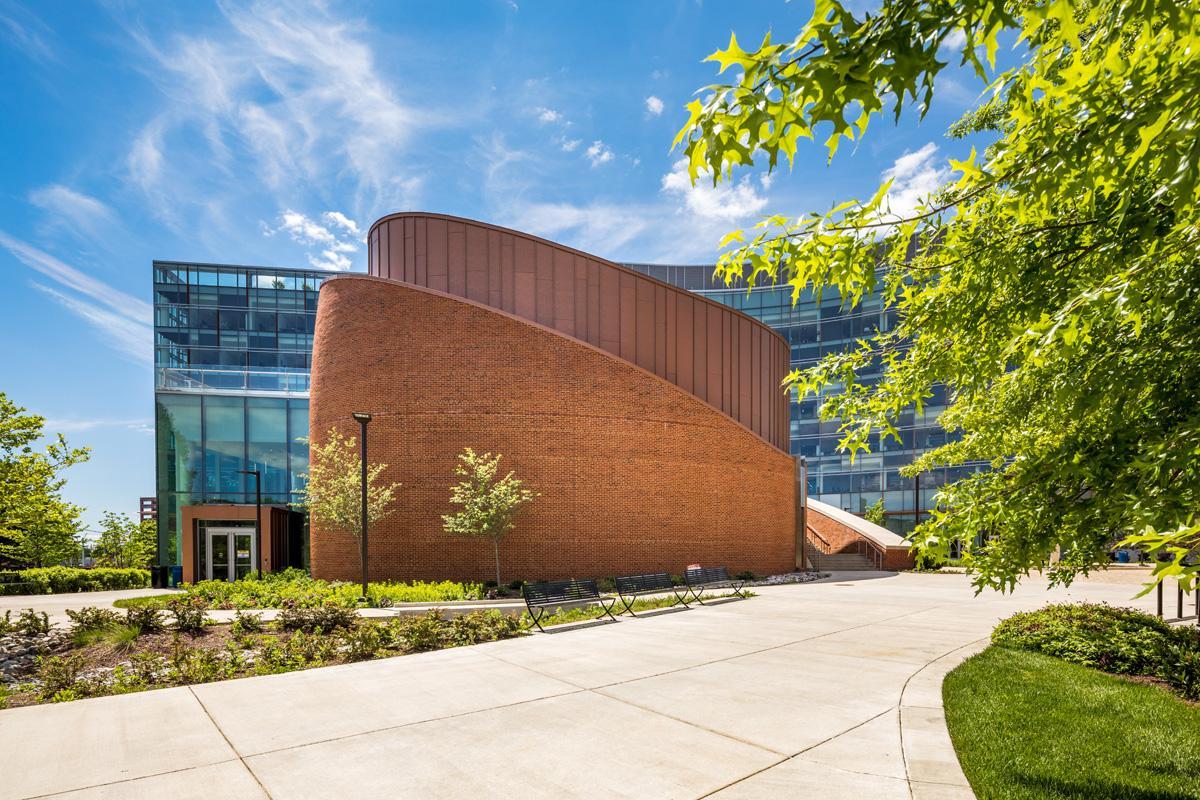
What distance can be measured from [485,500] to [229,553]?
19353 mm

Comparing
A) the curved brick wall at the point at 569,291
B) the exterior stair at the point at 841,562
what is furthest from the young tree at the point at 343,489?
the exterior stair at the point at 841,562

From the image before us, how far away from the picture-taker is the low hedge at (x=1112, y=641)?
8500mm

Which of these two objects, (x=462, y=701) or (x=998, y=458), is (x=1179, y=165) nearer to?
(x=998, y=458)

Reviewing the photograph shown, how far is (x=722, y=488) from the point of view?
26.7 m

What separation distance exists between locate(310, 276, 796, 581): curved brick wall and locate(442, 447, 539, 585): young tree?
69cm

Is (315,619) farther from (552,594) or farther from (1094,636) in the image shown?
(1094,636)

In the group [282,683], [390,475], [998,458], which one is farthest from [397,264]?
[998,458]

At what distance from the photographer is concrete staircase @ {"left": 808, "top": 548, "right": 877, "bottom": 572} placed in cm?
3647

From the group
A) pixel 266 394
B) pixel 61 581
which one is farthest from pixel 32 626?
pixel 266 394

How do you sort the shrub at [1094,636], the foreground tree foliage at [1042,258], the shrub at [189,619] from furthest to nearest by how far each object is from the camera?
1. the shrub at [189,619]
2. the shrub at [1094,636]
3. the foreground tree foliage at [1042,258]

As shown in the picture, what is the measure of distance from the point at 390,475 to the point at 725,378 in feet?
46.4

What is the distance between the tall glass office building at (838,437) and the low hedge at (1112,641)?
42.5m

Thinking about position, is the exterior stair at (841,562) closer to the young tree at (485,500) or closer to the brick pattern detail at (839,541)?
the brick pattern detail at (839,541)

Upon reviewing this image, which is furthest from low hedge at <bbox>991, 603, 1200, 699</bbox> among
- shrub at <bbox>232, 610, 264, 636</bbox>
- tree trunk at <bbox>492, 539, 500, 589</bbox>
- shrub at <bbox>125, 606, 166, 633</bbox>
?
shrub at <bbox>125, 606, 166, 633</bbox>
